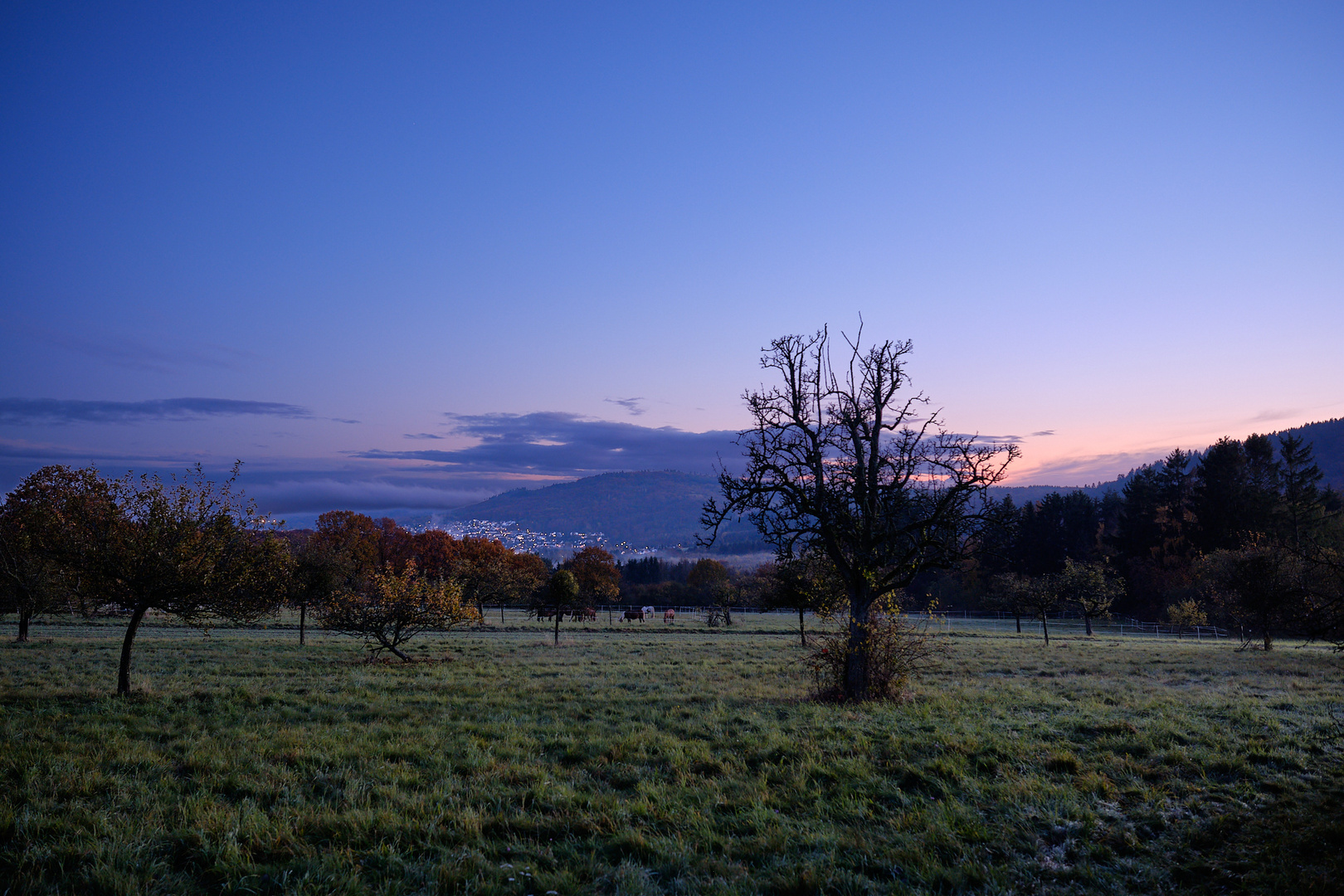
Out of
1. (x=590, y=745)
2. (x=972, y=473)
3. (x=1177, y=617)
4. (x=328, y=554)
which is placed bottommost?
(x=1177, y=617)

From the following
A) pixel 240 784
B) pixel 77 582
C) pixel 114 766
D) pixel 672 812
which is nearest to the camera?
pixel 672 812

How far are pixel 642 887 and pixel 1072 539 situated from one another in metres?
110

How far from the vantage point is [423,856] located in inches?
253

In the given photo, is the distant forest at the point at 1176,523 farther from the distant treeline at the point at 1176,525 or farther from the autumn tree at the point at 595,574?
the autumn tree at the point at 595,574

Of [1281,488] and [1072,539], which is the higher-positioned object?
[1281,488]

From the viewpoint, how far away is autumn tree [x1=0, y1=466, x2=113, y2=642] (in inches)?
577

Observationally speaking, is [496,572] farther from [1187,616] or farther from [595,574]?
[1187,616]

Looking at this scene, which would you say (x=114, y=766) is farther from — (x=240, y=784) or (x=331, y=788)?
(x=331, y=788)

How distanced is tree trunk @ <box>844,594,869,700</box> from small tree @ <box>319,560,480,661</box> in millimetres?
15559

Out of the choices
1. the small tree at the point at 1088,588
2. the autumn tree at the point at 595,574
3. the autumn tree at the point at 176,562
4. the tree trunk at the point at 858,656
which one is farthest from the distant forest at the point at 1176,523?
the autumn tree at the point at 176,562

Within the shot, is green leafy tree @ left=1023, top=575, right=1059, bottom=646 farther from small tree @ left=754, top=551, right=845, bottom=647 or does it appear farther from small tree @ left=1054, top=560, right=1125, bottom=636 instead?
small tree @ left=754, top=551, right=845, bottom=647

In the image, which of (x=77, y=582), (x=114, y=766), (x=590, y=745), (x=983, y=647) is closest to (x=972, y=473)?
(x=590, y=745)

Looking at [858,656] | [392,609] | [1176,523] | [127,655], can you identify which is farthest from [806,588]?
[1176,523]

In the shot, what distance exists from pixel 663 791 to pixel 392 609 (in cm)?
1933
